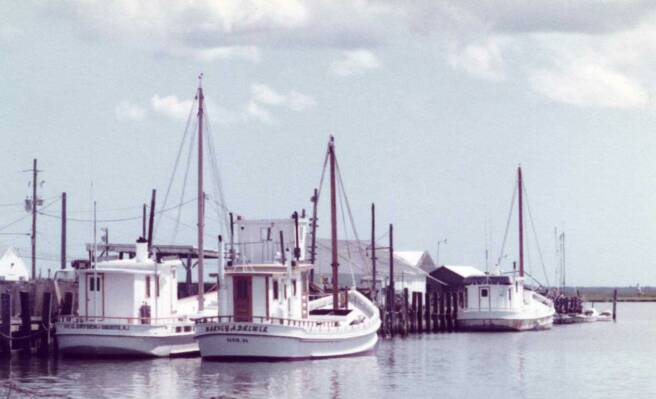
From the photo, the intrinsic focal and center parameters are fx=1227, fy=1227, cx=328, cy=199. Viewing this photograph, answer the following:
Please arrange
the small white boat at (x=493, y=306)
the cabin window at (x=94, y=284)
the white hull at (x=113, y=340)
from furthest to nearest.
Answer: the small white boat at (x=493, y=306), the cabin window at (x=94, y=284), the white hull at (x=113, y=340)

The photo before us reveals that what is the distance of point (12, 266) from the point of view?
105875mm

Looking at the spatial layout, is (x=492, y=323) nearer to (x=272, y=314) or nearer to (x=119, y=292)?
(x=272, y=314)

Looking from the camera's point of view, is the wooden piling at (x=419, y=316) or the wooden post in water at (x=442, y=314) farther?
the wooden post in water at (x=442, y=314)

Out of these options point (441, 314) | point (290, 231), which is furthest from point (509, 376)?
point (441, 314)

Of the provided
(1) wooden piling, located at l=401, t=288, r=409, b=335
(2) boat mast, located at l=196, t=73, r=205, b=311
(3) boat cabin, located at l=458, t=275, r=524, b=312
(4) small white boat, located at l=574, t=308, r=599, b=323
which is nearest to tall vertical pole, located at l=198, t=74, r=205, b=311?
(2) boat mast, located at l=196, t=73, r=205, b=311

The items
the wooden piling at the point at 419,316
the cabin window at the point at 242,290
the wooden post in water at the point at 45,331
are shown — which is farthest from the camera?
the wooden piling at the point at 419,316

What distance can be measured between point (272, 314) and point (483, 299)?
126 ft

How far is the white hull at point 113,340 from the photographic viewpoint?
54.7m

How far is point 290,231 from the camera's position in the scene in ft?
207

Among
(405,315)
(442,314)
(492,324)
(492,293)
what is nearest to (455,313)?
A: (442,314)

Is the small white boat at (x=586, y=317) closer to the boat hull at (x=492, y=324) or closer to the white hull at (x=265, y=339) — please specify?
the boat hull at (x=492, y=324)

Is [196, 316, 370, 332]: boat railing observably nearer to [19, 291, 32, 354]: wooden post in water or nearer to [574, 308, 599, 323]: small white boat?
[19, 291, 32, 354]: wooden post in water

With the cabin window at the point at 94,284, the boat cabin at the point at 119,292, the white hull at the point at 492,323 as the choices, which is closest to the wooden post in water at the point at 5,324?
the boat cabin at the point at 119,292

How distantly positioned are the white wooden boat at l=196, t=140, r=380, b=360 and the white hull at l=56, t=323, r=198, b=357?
8.89ft
